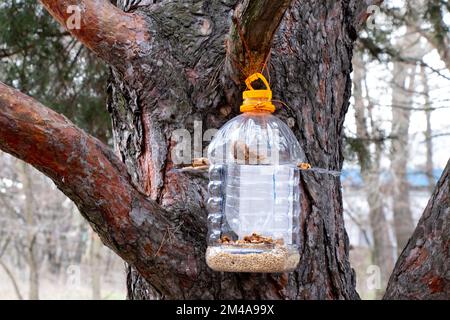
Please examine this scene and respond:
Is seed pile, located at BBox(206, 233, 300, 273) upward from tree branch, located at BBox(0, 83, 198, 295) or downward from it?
downward

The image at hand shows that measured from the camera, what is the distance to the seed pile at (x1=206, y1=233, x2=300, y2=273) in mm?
1588

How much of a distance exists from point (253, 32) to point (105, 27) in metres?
0.47

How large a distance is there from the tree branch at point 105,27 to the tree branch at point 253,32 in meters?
0.31

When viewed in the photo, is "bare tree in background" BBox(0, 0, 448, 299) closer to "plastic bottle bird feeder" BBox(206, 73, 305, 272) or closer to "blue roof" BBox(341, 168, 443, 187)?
"plastic bottle bird feeder" BBox(206, 73, 305, 272)

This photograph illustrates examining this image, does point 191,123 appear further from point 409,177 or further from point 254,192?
point 409,177

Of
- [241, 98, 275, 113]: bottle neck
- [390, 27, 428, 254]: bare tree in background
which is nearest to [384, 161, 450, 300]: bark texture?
[241, 98, 275, 113]: bottle neck

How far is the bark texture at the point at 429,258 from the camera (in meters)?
1.58

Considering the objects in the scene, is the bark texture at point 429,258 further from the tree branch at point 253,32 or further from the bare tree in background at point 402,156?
the bare tree in background at point 402,156

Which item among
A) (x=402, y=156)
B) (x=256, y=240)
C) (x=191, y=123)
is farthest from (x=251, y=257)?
(x=402, y=156)

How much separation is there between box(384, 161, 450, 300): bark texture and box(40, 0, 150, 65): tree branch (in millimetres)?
874

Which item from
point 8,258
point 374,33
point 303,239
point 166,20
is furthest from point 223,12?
point 8,258

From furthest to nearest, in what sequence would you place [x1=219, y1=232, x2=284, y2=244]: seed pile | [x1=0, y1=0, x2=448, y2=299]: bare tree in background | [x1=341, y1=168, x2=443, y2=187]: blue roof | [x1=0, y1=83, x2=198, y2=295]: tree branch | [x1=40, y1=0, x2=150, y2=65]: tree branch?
[x1=341, y1=168, x2=443, y2=187]: blue roof → [x1=40, y1=0, x2=150, y2=65]: tree branch → [x1=219, y1=232, x2=284, y2=244]: seed pile → [x1=0, y1=0, x2=448, y2=299]: bare tree in background → [x1=0, y1=83, x2=198, y2=295]: tree branch

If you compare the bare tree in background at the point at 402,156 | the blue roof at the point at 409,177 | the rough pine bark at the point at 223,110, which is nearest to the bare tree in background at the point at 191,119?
the rough pine bark at the point at 223,110

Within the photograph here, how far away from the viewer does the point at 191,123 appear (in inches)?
70.9
